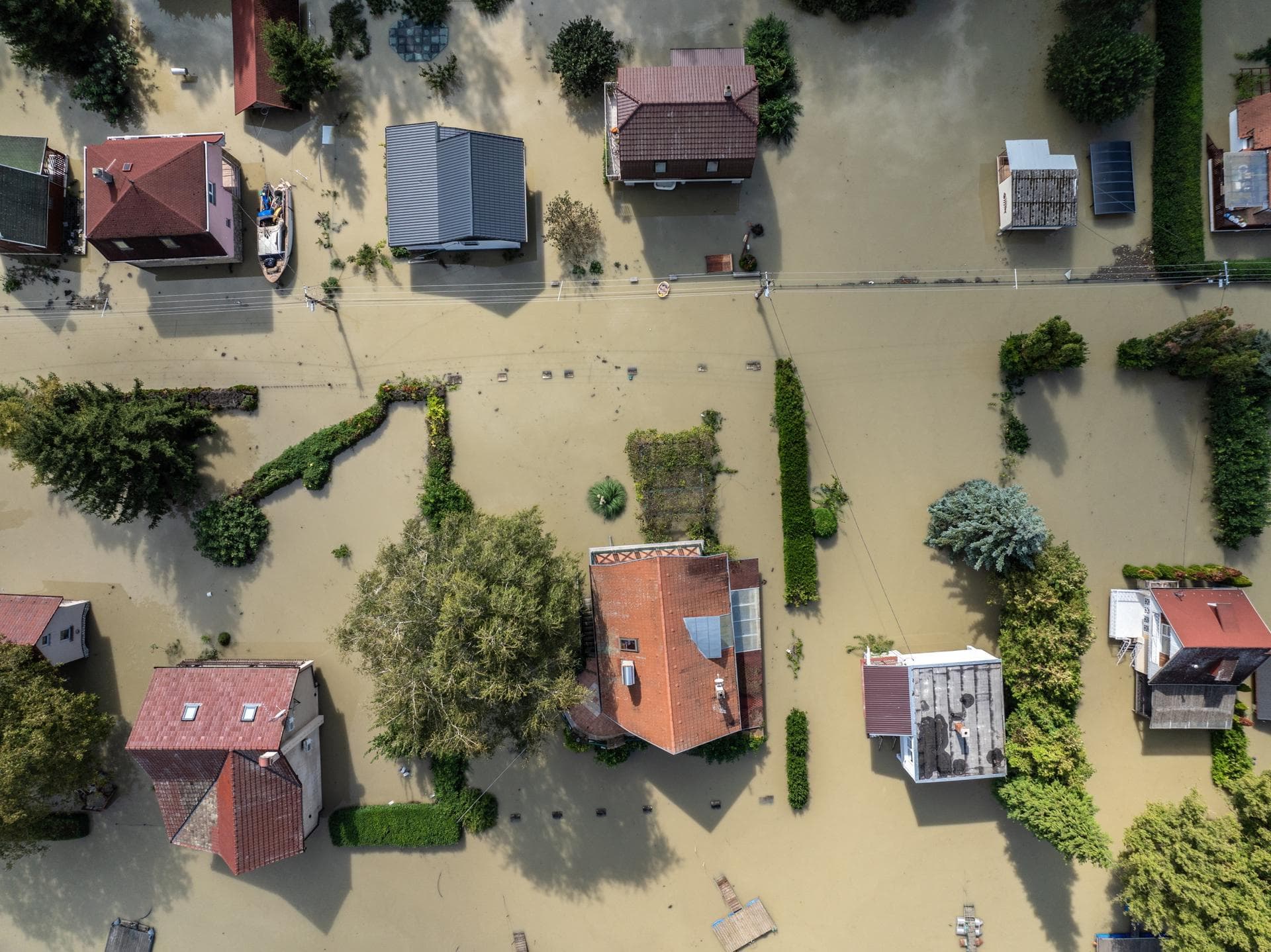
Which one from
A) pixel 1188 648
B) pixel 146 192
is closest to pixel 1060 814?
Answer: pixel 1188 648

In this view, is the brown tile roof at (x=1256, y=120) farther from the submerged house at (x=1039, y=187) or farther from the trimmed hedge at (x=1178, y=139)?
the submerged house at (x=1039, y=187)

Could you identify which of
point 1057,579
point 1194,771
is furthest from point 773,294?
point 1194,771

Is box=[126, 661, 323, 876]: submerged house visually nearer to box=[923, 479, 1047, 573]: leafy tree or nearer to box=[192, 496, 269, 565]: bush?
box=[192, 496, 269, 565]: bush

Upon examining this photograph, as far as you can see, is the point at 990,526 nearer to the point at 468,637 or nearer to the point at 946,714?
the point at 946,714

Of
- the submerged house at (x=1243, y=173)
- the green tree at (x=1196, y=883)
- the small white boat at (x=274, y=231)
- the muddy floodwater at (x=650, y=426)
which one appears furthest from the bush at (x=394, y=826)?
the submerged house at (x=1243, y=173)

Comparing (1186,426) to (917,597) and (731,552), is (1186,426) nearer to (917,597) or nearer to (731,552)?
(917,597)
